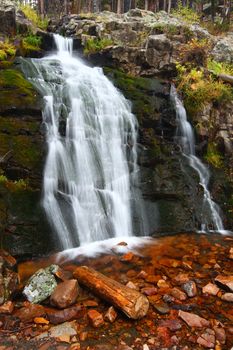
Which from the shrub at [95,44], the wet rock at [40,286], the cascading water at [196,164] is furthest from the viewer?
the shrub at [95,44]

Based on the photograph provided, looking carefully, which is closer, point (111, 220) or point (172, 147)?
point (111, 220)

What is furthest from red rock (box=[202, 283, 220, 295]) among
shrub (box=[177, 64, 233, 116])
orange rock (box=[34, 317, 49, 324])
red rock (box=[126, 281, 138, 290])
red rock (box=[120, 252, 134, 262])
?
shrub (box=[177, 64, 233, 116])

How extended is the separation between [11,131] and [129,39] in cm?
937

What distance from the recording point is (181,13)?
2238cm

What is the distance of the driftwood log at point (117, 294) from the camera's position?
4262mm

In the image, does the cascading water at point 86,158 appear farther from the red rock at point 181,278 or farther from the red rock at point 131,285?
the red rock at point 181,278

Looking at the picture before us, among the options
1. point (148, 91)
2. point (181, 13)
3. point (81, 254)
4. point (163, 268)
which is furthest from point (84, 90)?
point (181, 13)

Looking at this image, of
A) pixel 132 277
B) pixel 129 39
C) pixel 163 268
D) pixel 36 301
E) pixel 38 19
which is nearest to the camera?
pixel 36 301

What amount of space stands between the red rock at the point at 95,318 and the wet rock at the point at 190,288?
149cm

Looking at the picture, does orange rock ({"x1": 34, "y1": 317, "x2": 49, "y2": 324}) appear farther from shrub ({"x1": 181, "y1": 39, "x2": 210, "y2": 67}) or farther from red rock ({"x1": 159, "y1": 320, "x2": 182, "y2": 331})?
shrub ({"x1": 181, "y1": 39, "x2": 210, "y2": 67})

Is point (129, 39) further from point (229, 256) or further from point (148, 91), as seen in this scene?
point (229, 256)

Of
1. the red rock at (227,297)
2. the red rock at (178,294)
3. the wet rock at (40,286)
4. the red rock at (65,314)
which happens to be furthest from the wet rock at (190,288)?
the wet rock at (40,286)

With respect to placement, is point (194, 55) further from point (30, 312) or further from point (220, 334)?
point (30, 312)

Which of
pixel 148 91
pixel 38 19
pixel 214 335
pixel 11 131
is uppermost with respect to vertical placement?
pixel 38 19
